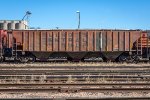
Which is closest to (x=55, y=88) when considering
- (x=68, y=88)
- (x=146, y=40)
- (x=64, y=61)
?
(x=68, y=88)

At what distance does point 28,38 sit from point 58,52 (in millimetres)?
2979

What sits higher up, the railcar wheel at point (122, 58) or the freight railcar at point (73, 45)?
the freight railcar at point (73, 45)

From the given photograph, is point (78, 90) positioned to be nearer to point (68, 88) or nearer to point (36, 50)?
point (68, 88)

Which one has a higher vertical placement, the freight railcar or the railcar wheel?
the freight railcar

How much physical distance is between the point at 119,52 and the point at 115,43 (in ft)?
2.95

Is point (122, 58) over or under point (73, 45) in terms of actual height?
under

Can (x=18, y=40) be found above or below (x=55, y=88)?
above

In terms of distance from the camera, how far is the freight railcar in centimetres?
3303

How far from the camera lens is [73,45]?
33.3m

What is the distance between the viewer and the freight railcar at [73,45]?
3303 centimetres

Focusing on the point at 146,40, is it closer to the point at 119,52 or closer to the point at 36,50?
the point at 119,52

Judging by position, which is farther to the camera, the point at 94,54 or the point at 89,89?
the point at 94,54

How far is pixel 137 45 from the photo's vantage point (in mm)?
33656

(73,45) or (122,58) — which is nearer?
(73,45)
